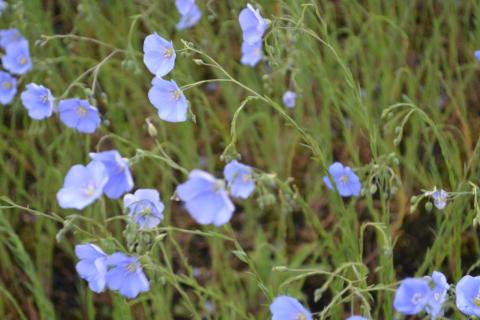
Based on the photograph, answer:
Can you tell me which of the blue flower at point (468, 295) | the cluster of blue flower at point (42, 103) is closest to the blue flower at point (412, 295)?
the blue flower at point (468, 295)

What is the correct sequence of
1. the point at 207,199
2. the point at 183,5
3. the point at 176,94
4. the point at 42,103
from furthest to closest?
1. the point at 183,5
2. the point at 42,103
3. the point at 176,94
4. the point at 207,199

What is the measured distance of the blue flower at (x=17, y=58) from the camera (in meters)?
3.03

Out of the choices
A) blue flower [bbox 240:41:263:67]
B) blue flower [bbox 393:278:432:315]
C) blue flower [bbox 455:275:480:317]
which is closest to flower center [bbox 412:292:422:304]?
blue flower [bbox 393:278:432:315]

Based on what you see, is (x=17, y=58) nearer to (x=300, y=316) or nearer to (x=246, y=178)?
(x=246, y=178)

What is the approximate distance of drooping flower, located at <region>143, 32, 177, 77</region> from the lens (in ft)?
6.72

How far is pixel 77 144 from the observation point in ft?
10.1

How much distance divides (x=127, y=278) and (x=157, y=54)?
67 centimetres

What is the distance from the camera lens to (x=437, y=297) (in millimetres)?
1729

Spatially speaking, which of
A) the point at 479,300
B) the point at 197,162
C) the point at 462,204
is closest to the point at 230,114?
the point at 197,162

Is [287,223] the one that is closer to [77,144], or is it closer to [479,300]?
[77,144]

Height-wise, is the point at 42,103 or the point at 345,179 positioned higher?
the point at 42,103

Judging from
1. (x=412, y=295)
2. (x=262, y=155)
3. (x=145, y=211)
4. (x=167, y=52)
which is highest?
(x=167, y=52)

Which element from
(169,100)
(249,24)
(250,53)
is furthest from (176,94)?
(250,53)

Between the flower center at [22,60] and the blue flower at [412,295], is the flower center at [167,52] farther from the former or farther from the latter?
the flower center at [22,60]
